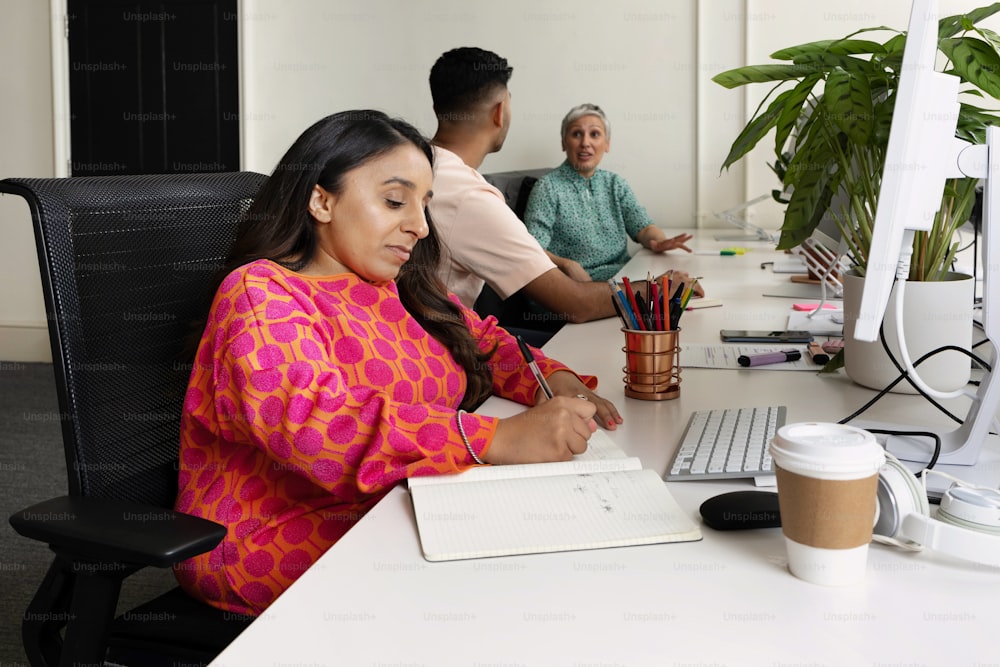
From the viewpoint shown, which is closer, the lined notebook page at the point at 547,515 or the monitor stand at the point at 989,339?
the lined notebook page at the point at 547,515

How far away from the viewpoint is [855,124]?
3.97 ft

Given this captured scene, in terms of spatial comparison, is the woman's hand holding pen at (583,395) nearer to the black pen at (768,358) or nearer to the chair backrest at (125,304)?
the black pen at (768,358)

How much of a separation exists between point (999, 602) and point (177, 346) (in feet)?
3.30

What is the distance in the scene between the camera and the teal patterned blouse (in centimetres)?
366

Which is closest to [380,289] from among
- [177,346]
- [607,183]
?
[177,346]

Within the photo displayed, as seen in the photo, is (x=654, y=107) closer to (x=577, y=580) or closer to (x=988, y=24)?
(x=988, y=24)

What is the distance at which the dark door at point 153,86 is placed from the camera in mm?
4469

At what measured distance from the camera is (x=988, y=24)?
12.8ft

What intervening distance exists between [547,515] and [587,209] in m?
2.99

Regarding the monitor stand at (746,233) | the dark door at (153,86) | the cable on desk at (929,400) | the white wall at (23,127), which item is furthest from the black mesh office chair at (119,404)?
the white wall at (23,127)

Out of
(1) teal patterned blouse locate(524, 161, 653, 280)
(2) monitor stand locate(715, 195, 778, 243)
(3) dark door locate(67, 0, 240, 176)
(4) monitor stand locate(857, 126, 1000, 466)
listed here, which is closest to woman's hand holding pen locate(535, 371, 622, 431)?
(4) monitor stand locate(857, 126, 1000, 466)

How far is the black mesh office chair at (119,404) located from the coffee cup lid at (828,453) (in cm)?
57

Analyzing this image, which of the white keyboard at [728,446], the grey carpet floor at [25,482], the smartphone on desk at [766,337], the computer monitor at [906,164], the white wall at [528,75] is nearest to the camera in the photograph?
the computer monitor at [906,164]

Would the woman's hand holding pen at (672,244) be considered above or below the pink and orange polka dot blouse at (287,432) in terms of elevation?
above
